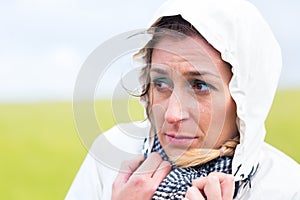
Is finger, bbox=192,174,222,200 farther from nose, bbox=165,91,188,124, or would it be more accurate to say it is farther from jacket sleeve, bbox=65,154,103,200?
Answer: jacket sleeve, bbox=65,154,103,200

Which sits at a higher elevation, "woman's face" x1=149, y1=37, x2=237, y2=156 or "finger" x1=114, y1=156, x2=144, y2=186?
"woman's face" x1=149, y1=37, x2=237, y2=156

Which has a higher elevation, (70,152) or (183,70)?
(183,70)

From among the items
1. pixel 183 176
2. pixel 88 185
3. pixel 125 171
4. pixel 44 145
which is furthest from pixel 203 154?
pixel 44 145

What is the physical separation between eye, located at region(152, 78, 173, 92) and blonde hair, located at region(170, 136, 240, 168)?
0.45 feet

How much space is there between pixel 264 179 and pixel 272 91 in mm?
186

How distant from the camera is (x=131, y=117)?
1.26m

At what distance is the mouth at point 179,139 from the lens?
1.22 metres

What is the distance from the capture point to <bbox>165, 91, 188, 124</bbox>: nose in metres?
1.17

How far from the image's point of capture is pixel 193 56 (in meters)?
1.21

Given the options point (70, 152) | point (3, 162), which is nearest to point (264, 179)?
point (70, 152)

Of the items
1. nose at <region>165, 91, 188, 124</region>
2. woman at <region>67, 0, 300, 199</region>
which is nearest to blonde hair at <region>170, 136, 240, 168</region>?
woman at <region>67, 0, 300, 199</region>

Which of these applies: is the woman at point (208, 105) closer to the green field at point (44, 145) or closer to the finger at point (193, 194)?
the finger at point (193, 194)

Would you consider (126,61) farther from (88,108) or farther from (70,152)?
(70,152)

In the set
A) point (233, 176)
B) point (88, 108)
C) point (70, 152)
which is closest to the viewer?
point (88, 108)
